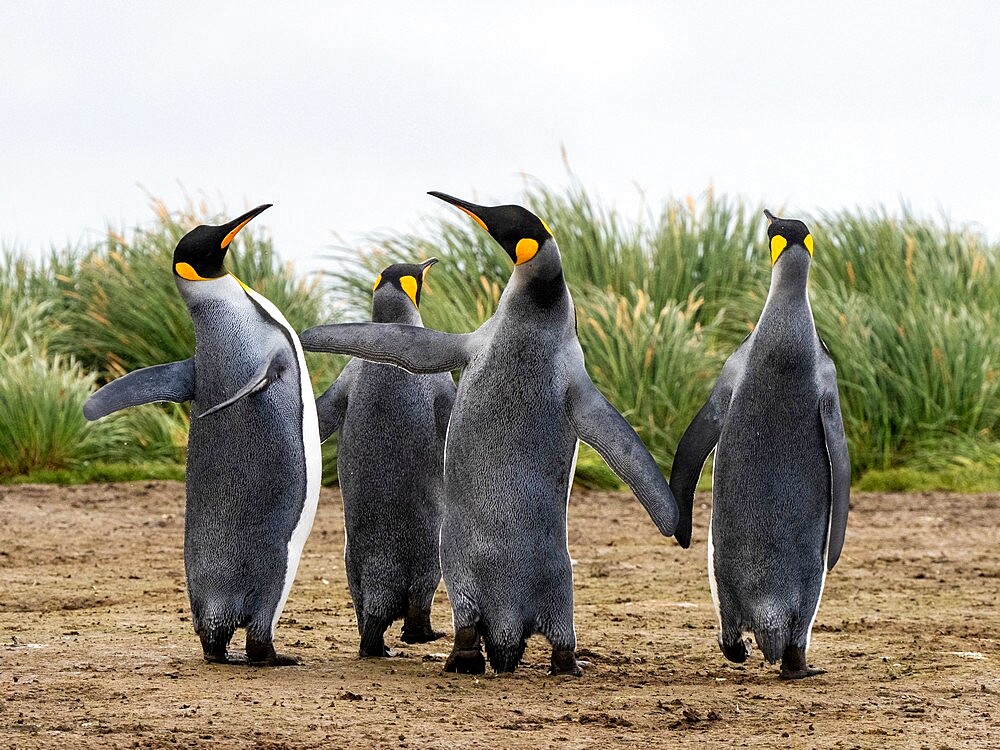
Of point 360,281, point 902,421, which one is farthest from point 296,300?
point 902,421

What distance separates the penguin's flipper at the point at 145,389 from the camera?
13.3ft

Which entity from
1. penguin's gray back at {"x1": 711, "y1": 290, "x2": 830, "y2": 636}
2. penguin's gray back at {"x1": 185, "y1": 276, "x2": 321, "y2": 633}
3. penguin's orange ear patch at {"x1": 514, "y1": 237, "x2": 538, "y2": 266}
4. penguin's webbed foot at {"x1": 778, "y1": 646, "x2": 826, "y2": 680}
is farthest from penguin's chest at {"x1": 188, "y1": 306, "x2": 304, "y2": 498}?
penguin's webbed foot at {"x1": 778, "y1": 646, "x2": 826, "y2": 680}

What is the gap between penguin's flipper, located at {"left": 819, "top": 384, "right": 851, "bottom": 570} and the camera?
13.3ft

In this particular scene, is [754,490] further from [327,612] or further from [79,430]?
[79,430]

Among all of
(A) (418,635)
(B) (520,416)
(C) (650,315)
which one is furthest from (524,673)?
(C) (650,315)

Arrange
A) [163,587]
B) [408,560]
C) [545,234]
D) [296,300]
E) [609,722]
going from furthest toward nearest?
1. [296,300]
2. [163,587]
3. [408,560]
4. [545,234]
5. [609,722]

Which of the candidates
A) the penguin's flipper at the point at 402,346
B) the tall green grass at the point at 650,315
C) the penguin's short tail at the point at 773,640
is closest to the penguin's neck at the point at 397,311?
the penguin's flipper at the point at 402,346

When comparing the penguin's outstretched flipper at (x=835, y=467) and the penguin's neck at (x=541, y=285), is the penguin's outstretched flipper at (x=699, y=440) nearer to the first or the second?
the penguin's outstretched flipper at (x=835, y=467)

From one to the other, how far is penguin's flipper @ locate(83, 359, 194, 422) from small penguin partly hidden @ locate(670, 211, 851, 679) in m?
1.54

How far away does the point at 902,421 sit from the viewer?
11070mm

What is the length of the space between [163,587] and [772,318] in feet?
10.8

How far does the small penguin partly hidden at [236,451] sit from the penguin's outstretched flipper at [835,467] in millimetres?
1537

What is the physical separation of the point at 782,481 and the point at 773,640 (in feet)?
1.54

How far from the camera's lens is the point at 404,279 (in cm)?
455
